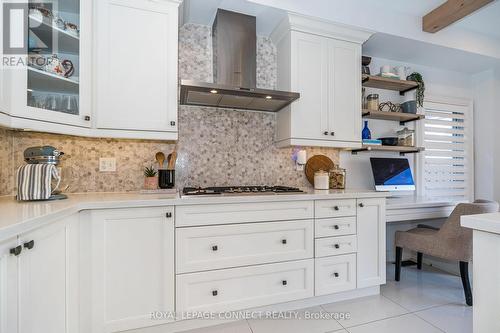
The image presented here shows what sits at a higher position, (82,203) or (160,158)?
(160,158)

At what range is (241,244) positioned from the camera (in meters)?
1.76

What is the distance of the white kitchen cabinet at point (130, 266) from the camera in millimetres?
1484

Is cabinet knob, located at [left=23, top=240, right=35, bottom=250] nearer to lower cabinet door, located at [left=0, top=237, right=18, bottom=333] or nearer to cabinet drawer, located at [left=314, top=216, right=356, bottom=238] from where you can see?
lower cabinet door, located at [left=0, top=237, right=18, bottom=333]

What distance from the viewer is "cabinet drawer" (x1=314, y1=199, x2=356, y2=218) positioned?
6.45 feet

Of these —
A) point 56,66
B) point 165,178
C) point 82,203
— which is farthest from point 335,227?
point 56,66

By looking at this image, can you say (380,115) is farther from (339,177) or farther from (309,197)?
(309,197)

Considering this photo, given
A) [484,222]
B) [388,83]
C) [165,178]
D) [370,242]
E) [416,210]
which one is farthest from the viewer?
[388,83]

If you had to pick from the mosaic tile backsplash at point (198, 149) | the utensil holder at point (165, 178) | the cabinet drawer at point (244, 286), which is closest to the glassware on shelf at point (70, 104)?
the mosaic tile backsplash at point (198, 149)

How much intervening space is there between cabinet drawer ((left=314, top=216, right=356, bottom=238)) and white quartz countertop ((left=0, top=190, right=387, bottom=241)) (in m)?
0.19

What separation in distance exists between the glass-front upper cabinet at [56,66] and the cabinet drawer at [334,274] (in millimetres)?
2079

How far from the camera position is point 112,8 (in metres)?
1.80

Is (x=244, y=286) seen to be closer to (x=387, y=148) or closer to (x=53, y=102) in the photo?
(x=53, y=102)

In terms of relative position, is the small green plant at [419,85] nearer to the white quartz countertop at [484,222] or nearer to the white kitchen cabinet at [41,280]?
the white quartz countertop at [484,222]

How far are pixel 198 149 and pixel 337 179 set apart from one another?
142 centimetres
